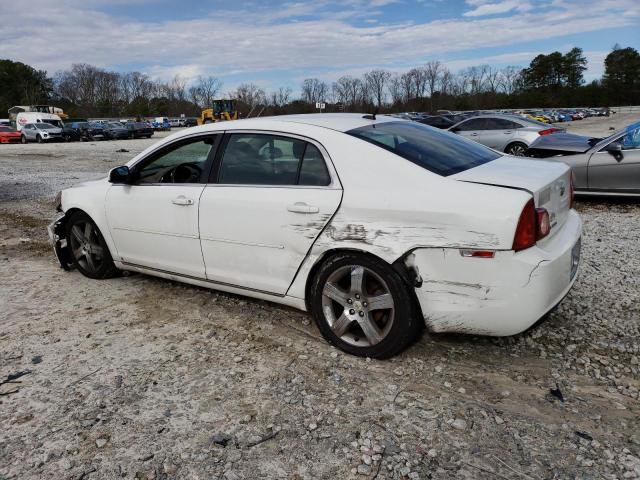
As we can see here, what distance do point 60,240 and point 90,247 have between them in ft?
1.74

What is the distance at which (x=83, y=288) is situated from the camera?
191 inches

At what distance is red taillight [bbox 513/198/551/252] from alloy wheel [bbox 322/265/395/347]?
804mm

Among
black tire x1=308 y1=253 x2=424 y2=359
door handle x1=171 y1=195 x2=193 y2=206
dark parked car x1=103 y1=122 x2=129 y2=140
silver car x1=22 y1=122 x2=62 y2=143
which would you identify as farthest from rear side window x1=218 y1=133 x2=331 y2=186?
dark parked car x1=103 y1=122 x2=129 y2=140

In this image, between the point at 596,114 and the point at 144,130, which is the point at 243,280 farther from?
the point at 596,114

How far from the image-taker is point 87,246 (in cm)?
499

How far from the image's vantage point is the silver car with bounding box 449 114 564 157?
43.0 feet

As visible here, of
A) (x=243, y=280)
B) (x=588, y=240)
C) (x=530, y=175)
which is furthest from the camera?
(x=588, y=240)

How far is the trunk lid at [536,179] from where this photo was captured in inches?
116

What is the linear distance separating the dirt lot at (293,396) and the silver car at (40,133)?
38.6m

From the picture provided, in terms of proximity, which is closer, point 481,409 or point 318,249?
point 481,409

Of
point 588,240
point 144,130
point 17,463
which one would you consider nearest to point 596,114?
point 144,130

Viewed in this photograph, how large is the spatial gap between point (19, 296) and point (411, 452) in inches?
156

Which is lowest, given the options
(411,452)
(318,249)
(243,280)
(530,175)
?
(411,452)

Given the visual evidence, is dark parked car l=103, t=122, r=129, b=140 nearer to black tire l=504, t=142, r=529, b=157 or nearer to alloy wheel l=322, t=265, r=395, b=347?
black tire l=504, t=142, r=529, b=157
